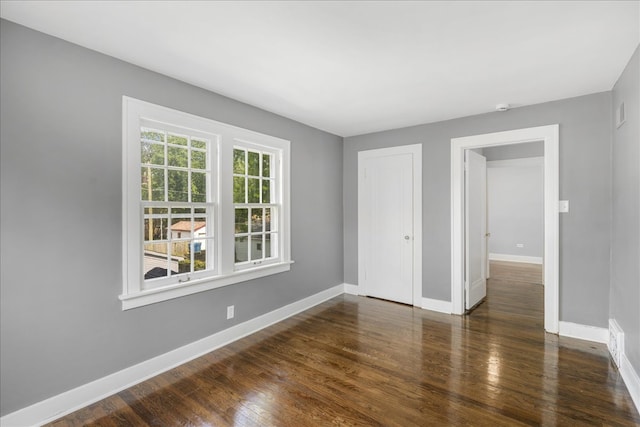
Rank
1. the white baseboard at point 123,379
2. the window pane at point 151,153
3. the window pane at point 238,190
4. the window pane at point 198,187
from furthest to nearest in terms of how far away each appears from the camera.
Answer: the window pane at point 238,190, the window pane at point 198,187, the window pane at point 151,153, the white baseboard at point 123,379

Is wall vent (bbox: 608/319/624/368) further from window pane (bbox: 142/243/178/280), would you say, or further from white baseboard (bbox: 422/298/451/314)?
window pane (bbox: 142/243/178/280)

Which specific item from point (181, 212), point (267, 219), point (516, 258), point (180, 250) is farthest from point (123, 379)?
point (516, 258)

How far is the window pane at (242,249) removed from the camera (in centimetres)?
332

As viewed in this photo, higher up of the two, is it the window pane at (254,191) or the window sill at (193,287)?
the window pane at (254,191)

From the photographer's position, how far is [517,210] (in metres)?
7.80

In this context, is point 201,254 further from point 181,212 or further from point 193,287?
point 181,212

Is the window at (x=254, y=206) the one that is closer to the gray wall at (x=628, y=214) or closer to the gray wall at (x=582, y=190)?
the gray wall at (x=582, y=190)

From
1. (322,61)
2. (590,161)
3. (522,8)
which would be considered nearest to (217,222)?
(322,61)

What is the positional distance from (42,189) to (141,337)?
4.29 feet

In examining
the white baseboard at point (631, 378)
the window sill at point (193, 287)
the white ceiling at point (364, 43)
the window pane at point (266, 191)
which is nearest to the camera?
the white ceiling at point (364, 43)

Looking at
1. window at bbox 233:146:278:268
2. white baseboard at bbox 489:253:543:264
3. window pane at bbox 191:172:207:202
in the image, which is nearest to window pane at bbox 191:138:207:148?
window pane at bbox 191:172:207:202

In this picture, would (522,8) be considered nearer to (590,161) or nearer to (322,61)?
(322,61)

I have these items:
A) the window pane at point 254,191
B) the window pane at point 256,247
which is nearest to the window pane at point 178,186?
the window pane at point 254,191

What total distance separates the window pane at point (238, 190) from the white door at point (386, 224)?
6.76 feet
